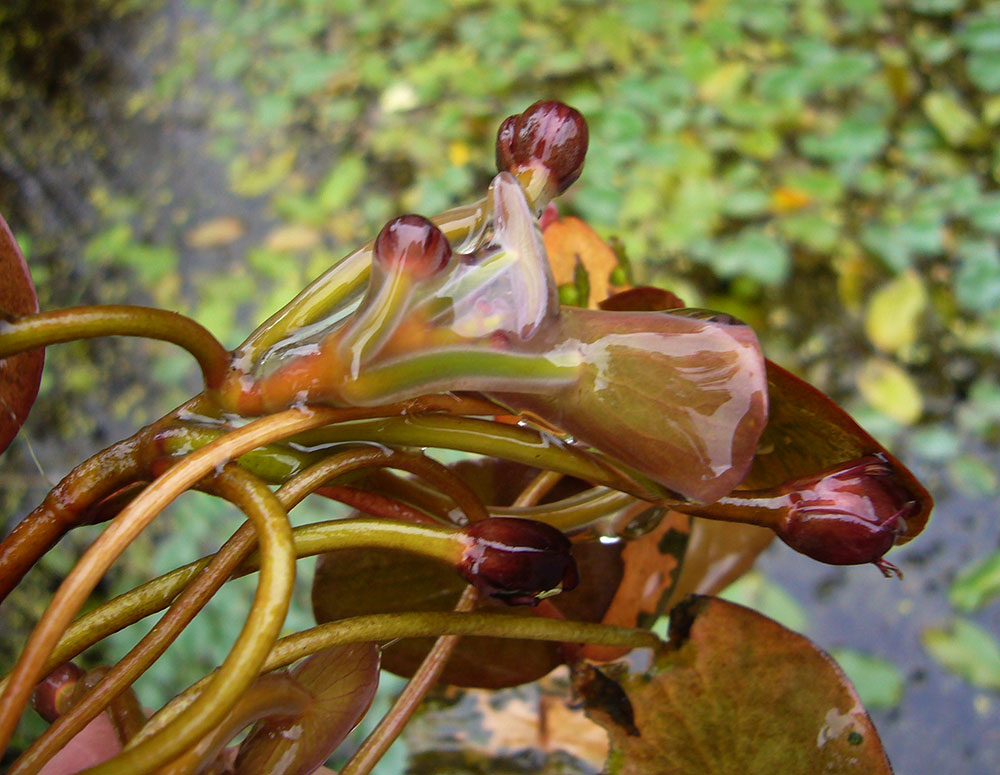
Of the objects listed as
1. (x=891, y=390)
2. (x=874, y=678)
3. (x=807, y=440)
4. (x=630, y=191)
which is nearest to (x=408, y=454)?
(x=807, y=440)

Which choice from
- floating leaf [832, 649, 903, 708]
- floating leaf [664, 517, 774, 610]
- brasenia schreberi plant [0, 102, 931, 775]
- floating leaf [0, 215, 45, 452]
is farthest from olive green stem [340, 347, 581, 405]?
floating leaf [832, 649, 903, 708]

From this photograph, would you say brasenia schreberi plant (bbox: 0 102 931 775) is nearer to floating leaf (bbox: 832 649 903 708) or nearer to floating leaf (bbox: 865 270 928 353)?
floating leaf (bbox: 832 649 903 708)

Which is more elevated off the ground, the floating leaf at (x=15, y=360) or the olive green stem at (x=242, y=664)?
the floating leaf at (x=15, y=360)

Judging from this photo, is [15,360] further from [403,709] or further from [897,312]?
[897,312]

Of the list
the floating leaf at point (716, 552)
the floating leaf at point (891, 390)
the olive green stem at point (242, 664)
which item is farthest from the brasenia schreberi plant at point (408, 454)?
the floating leaf at point (891, 390)

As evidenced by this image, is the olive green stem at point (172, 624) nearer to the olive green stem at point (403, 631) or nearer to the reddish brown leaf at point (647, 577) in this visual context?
the olive green stem at point (403, 631)
